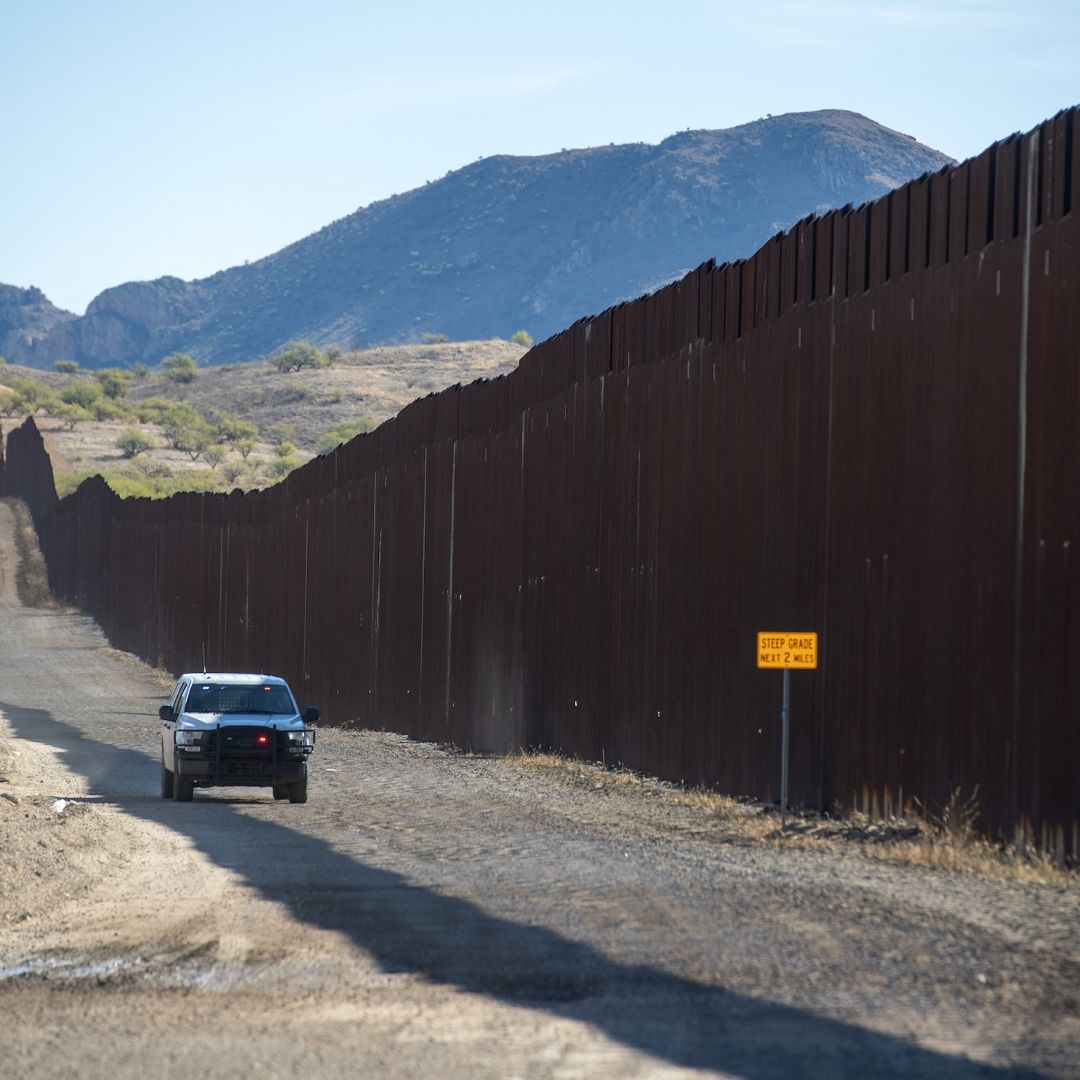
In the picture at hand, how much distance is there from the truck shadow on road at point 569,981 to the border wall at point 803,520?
4.97 meters

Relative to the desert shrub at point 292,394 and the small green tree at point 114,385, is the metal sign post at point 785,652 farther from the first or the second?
the small green tree at point 114,385

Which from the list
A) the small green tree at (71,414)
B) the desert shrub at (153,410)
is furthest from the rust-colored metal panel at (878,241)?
the desert shrub at (153,410)

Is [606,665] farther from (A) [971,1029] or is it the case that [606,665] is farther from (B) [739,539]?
(A) [971,1029]

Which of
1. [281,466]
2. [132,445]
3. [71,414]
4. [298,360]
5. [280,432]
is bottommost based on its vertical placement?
[281,466]

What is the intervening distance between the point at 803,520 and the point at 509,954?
9377mm

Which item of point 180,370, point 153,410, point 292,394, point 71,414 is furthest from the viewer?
point 180,370

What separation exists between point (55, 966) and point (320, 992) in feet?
6.33

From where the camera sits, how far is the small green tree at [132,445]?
4656 inches

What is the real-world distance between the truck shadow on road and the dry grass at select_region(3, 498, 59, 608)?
235 ft

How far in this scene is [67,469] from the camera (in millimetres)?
107562

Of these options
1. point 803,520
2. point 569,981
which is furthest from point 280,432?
point 569,981

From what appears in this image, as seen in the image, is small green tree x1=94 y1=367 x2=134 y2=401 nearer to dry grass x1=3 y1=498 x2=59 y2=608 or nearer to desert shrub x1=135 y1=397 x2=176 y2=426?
desert shrub x1=135 y1=397 x2=176 y2=426

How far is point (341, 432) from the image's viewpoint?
12800cm

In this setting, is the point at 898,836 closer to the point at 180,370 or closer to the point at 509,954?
the point at 509,954
